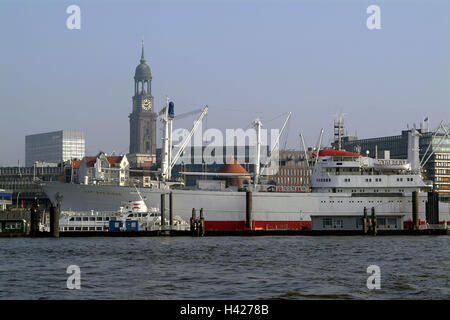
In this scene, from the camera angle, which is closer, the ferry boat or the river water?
the river water

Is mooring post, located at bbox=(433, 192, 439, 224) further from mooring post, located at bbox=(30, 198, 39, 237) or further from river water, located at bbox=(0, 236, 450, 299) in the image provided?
mooring post, located at bbox=(30, 198, 39, 237)

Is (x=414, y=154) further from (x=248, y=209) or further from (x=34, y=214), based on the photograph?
(x=34, y=214)

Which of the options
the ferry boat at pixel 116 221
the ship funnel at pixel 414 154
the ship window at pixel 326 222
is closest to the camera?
the ferry boat at pixel 116 221

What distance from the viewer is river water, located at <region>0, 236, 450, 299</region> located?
1243 inches

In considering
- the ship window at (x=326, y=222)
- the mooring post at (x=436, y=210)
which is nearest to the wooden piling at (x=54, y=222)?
the ship window at (x=326, y=222)

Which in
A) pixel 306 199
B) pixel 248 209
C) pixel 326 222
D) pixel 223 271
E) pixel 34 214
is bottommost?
pixel 223 271

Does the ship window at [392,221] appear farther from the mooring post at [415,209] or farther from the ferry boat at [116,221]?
the ferry boat at [116,221]

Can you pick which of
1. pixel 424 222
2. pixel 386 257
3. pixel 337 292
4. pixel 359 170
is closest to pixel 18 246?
pixel 386 257

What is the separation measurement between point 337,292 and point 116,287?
32.6 feet

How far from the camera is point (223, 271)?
4056 centimetres

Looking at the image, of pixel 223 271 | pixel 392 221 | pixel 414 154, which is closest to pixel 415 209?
pixel 392 221

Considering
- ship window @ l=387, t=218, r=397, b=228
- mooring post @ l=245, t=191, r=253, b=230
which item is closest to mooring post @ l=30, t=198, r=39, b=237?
mooring post @ l=245, t=191, r=253, b=230

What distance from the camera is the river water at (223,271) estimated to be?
31.6 meters

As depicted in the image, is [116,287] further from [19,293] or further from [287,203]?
[287,203]
